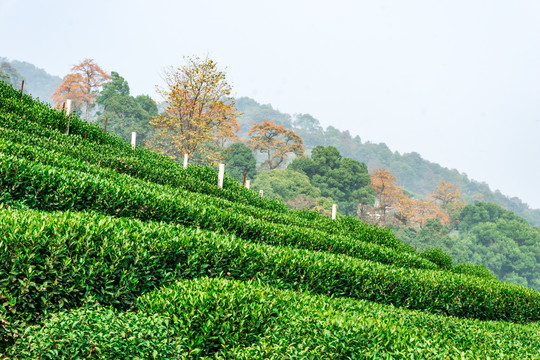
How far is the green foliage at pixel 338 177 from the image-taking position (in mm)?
52750

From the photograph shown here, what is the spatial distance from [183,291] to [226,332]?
2.99 ft

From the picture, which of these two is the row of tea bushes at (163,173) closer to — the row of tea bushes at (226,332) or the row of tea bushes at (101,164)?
the row of tea bushes at (101,164)

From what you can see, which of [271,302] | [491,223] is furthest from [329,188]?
[271,302]

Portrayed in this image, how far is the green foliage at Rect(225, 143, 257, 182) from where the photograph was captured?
164ft

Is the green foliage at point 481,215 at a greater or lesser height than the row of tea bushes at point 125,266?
greater

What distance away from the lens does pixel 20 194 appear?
28.3ft

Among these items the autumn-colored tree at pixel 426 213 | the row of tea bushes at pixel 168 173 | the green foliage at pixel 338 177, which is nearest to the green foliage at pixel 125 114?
the green foliage at pixel 338 177

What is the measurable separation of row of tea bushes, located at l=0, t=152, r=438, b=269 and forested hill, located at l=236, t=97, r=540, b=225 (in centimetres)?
11382

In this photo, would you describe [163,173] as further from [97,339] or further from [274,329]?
[97,339]

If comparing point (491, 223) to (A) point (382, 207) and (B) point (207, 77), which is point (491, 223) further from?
(B) point (207, 77)

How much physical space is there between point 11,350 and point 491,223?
61.9m

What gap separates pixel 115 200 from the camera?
945 cm

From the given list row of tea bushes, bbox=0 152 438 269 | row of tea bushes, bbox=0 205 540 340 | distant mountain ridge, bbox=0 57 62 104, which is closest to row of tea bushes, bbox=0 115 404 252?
row of tea bushes, bbox=0 152 438 269

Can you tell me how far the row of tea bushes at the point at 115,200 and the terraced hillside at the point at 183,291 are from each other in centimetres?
3
